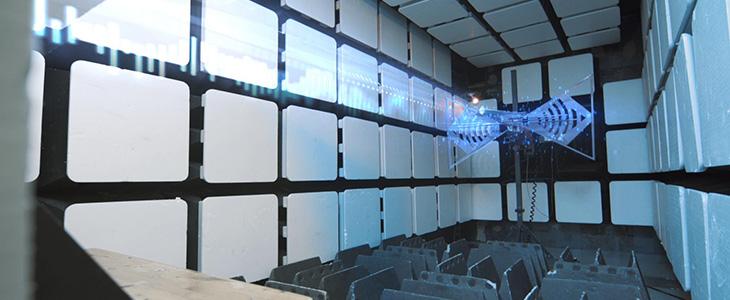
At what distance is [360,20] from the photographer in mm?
3279

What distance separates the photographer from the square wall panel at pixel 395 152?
11.3ft

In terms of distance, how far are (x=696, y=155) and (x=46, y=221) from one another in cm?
197

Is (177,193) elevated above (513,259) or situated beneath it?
elevated above

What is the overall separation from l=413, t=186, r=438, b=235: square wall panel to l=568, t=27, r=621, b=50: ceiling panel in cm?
229

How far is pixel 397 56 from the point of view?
3820 mm

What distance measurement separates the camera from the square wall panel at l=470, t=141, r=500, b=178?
5148 mm

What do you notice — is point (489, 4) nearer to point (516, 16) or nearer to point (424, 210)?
point (516, 16)

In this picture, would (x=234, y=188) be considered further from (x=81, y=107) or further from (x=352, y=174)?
(x=352, y=174)

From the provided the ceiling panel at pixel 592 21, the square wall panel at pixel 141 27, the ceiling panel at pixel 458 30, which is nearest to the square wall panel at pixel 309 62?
the square wall panel at pixel 141 27

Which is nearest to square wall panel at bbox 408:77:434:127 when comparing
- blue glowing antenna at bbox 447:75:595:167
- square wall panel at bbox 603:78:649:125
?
blue glowing antenna at bbox 447:75:595:167

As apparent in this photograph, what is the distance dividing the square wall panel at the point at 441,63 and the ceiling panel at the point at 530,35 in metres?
0.71

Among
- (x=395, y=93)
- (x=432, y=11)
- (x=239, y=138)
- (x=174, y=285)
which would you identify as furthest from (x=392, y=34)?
(x=174, y=285)

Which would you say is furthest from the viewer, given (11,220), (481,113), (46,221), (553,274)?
(481,113)

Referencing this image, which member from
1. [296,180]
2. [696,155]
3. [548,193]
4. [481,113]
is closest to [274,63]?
[296,180]
